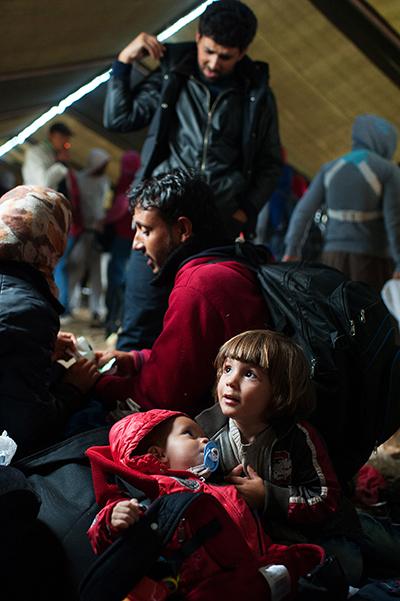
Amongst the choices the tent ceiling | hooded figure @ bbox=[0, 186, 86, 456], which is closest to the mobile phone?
hooded figure @ bbox=[0, 186, 86, 456]

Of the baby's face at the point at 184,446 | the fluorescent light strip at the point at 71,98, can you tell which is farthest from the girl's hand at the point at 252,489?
the fluorescent light strip at the point at 71,98

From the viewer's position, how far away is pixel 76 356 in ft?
9.39

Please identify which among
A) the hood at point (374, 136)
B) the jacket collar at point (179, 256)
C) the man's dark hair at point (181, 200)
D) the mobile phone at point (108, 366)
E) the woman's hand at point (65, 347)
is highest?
the man's dark hair at point (181, 200)

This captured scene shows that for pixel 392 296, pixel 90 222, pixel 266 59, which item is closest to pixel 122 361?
pixel 392 296

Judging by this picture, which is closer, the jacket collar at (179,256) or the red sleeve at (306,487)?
the red sleeve at (306,487)

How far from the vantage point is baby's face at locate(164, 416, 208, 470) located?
6.80 ft

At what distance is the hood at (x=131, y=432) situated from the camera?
203 cm

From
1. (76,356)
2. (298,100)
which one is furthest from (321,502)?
(298,100)

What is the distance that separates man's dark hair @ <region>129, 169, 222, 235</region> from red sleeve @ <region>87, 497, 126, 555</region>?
4.36ft

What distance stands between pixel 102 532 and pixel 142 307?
1.80m

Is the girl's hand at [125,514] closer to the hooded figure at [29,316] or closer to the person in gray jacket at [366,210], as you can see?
the hooded figure at [29,316]

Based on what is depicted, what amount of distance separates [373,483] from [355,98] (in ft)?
13.3

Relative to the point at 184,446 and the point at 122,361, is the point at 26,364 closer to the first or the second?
the point at 184,446

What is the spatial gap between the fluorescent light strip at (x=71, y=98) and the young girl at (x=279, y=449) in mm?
3176
